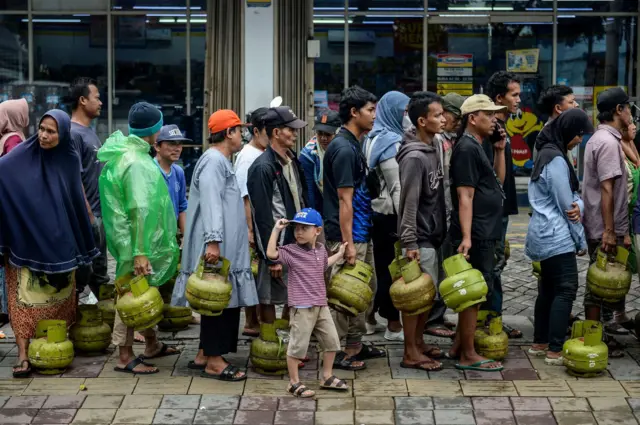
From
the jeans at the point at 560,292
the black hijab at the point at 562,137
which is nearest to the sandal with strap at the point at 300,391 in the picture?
the jeans at the point at 560,292

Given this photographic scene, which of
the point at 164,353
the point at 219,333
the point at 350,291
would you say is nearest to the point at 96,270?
the point at 164,353

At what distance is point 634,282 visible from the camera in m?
10.8

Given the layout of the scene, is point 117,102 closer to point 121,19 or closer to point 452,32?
point 121,19

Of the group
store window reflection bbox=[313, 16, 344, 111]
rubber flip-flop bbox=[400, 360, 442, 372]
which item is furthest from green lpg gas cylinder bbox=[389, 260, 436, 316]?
store window reflection bbox=[313, 16, 344, 111]

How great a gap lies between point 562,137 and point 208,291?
2.94 metres

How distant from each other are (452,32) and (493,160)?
8.04m

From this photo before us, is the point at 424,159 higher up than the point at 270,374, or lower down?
higher up

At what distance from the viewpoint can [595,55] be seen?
53.6ft

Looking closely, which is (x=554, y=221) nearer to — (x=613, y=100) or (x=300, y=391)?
(x=613, y=100)

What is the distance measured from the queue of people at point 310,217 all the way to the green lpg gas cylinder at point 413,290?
0.12 metres

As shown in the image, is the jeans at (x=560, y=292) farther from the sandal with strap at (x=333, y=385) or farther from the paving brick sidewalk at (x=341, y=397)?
the sandal with strap at (x=333, y=385)

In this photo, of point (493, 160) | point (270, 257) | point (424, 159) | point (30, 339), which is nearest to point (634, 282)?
point (493, 160)

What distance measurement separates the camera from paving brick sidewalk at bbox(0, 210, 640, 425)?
6789 mm

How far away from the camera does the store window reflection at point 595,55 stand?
53.4 ft
